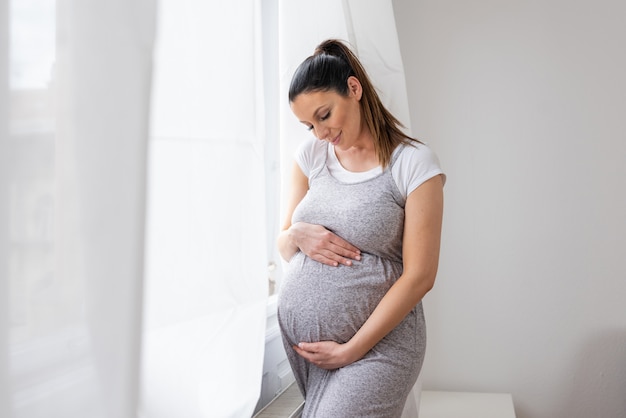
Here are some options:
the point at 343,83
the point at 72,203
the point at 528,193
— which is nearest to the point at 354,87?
the point at 343,83

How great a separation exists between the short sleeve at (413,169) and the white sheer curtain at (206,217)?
0.94 ft

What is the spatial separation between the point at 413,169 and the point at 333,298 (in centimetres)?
30

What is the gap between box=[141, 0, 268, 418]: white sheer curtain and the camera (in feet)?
3.14

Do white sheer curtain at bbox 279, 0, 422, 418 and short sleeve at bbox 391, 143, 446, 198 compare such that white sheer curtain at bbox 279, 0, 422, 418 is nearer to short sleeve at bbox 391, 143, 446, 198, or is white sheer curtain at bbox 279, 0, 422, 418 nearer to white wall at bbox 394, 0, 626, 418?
short sleeve at bbox 391, 143, 446, 198

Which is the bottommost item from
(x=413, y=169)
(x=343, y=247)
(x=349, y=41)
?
(x=343, y=247)

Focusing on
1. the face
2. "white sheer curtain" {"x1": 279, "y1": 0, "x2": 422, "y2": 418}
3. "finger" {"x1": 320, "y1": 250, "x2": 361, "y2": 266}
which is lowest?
"finger" {"x1": 320, "y1": 250, "x2": 361, "y2": 266}

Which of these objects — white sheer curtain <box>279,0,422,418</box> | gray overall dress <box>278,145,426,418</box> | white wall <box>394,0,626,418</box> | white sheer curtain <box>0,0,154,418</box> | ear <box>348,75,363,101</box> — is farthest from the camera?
white wall <box>394,0,626,418</box>

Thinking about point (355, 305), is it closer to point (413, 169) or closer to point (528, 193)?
point (413, 169)

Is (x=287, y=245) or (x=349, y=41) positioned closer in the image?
(x=287, y=245)

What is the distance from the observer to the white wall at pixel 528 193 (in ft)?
7.66

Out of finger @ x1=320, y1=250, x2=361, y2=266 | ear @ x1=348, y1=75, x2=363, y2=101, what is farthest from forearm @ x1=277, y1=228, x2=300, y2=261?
ear @ x1=348, y1=75, x2=363, y2=101

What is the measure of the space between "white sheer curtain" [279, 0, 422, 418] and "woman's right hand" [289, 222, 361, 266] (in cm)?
23

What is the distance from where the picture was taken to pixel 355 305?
1315 millimetres

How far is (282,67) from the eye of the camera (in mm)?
1582
